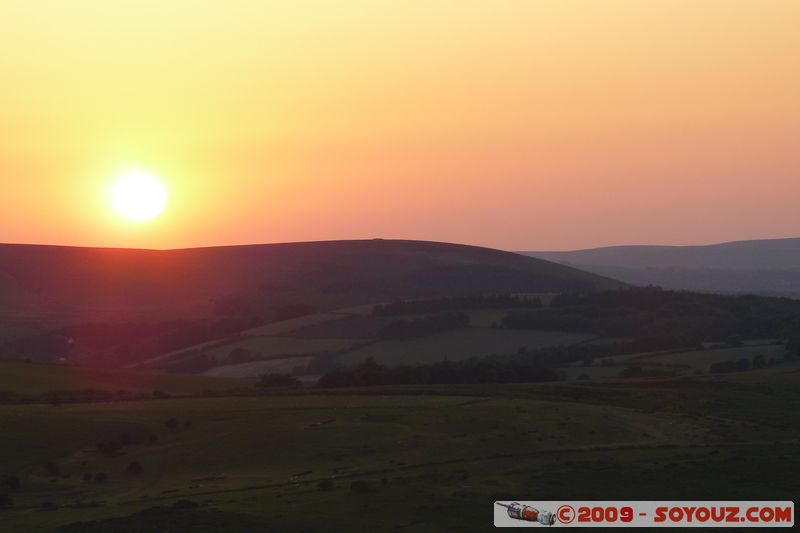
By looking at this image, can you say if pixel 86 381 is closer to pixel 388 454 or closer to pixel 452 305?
pixel 388 454

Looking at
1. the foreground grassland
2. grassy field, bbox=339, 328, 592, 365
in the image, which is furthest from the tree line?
the foreground grassland

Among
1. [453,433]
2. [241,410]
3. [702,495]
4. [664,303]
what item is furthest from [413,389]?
[664,303]

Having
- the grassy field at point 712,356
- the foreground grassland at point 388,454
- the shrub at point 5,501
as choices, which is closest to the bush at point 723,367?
the grassy field at point 712,356

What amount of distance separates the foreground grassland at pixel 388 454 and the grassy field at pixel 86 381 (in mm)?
14834

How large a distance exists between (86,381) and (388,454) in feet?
169

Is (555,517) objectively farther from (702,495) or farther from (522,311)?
(522,311)

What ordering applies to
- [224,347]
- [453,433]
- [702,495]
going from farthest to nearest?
[224,347]
[453,433]
[702,495]

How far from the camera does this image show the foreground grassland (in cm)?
4953

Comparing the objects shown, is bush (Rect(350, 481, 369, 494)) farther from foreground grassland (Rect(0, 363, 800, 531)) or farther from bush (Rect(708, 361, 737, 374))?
bush (Rect(708, 361, 737, 374))

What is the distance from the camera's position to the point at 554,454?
65625 mm

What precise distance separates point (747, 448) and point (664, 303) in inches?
4991

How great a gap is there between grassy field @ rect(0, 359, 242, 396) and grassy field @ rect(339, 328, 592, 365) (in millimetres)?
35967

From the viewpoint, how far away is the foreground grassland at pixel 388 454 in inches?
1950

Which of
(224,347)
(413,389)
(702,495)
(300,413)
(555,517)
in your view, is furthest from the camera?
(224,347)
